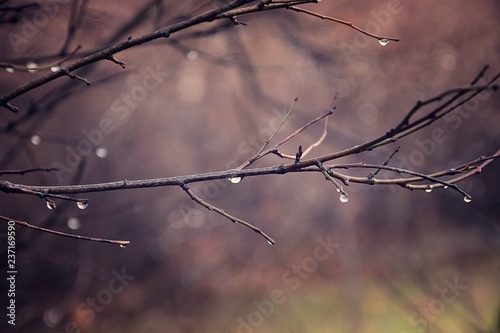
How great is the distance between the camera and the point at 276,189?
633cm

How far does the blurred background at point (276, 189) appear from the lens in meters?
4.79

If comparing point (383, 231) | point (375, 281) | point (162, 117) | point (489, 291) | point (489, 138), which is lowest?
point (489, 291)

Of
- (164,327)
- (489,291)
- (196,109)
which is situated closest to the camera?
(164,327)

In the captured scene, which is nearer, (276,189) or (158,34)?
(158,34)

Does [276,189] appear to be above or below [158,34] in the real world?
above

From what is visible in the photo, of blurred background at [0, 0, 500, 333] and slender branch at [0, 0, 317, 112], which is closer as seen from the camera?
slender branch at [0, 0, 317, 112]

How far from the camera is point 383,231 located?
648 centimetres

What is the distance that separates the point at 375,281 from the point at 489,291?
1.52 m

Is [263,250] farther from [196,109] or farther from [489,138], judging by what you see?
[489,138]

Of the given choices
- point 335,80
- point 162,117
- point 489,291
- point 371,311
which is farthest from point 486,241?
point 162,117

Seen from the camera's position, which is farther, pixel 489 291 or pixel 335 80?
pixel 335 80

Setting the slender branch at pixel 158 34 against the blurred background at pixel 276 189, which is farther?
the blurred background at pixel 276 189

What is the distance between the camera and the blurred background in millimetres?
4793

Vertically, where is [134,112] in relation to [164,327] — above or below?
above
